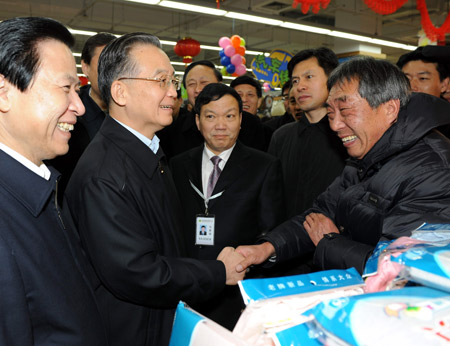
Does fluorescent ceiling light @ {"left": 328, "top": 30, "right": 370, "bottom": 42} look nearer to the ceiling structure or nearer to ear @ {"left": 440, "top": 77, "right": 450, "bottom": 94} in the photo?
the ceiling structure

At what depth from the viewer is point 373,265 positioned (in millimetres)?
749

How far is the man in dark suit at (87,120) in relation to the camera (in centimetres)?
235

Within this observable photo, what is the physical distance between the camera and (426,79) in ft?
9.01

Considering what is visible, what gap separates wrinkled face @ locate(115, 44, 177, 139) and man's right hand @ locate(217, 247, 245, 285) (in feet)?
2.11

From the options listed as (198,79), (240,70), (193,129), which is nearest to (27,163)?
(193,129)

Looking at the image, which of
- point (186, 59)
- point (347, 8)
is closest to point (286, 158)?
point (186, 59)

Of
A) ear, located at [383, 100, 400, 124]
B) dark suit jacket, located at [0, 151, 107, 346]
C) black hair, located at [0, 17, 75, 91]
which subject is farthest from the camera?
ear, located at [383, 100, 400, 124]

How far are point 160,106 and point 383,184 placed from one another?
3.20ft

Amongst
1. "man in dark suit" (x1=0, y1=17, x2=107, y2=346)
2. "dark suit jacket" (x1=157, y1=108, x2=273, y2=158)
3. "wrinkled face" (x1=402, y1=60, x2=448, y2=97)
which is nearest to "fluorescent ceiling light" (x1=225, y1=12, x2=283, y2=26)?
"dark suit jacket" (x1=157, y1=108, x2=273, y2=158)

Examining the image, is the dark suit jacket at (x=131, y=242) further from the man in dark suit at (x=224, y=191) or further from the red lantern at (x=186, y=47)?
the red lantern at (x=186, y=47)

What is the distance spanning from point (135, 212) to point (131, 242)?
127 millimetres

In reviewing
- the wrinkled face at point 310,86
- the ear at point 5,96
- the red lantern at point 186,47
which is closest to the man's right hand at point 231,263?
the ear at point 5,96

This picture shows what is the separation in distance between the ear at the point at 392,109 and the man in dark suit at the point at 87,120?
1811 mm

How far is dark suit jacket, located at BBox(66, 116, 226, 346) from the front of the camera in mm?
1329
